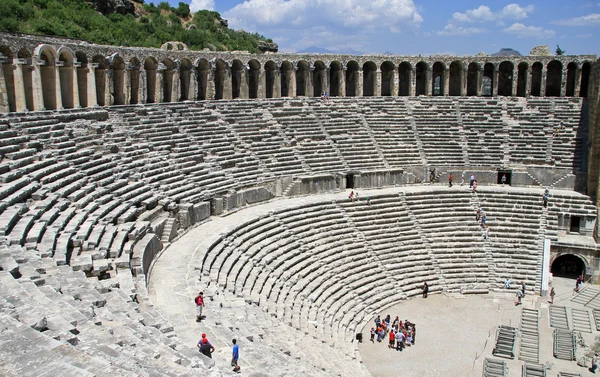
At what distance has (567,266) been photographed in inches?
942

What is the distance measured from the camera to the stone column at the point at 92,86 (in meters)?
23.2

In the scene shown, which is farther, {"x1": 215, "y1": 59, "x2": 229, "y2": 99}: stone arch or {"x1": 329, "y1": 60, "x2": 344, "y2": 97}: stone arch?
{"x1": 329, "y1": 60, "x2": 344, "y2": 97}: stone arch

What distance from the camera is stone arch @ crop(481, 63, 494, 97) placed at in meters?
33.4

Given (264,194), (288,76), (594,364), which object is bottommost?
(594,364)

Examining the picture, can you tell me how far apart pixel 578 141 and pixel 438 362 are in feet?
56.2

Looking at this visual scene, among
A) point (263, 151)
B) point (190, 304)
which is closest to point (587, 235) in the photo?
point (263, 151)

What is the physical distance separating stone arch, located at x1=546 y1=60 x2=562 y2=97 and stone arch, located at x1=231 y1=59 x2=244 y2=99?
19.0 m

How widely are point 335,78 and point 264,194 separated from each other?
13.2m

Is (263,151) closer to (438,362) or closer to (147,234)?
(147,234)

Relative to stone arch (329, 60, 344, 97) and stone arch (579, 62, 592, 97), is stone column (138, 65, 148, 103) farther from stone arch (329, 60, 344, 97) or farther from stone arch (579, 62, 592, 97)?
stone arch (579, 62, 592, 97)

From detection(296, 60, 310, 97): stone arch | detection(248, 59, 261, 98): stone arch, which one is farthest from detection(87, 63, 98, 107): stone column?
detection(296, 60, 310, 97): stone arch

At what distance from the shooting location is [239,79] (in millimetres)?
30172

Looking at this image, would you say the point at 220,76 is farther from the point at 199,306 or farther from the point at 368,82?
the point at 199,306

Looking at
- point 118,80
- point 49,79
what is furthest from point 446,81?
point 49,79
